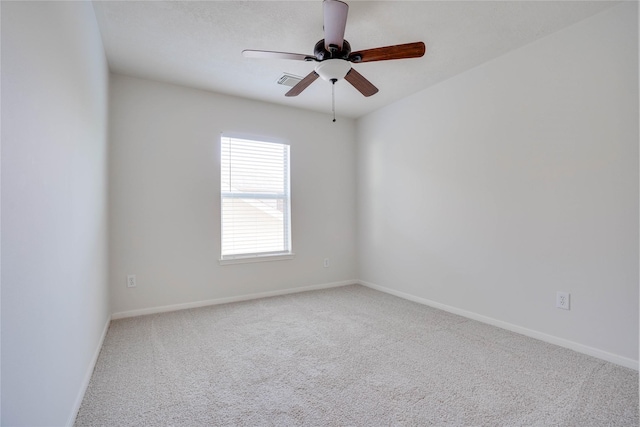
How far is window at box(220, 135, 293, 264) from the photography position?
3.77 meters

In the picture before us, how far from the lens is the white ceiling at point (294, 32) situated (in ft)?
7.09

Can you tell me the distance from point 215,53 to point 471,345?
3.27 m

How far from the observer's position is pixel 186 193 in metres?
3.50

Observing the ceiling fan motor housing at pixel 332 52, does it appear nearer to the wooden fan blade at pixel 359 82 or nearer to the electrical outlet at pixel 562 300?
the wooden fan blade at pixel 359 82

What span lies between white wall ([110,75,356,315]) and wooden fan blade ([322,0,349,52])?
80.9 inches

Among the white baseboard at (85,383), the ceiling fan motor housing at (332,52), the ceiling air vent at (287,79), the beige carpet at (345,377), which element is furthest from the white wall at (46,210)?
the ceiling air vent at (287,79)

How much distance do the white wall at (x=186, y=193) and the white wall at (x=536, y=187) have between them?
1267 millimetres

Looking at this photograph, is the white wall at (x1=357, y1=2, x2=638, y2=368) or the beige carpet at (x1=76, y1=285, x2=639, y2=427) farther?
the white wall at (x1=357, y1=2, x2=638, y2=368)

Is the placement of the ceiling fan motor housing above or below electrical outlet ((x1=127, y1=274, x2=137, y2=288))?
above

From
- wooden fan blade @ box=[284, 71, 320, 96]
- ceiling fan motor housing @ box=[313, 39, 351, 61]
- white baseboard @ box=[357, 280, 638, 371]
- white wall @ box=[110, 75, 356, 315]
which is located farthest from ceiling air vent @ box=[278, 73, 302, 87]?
white baseboard @ box=[357, 280, 638, 371]

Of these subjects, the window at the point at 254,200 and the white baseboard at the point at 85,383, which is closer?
the white baseboard at the point at 85,383

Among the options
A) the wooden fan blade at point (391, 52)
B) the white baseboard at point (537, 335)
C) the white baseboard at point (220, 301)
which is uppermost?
the wooden fan blade at point (391, 52)

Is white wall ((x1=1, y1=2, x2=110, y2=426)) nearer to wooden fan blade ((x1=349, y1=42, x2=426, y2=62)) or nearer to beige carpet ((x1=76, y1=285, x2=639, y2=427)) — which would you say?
beige carpet ((x1=76, y1=285, x2=639, y2=427))

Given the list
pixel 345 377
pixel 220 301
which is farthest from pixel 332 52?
pixel 220 301
